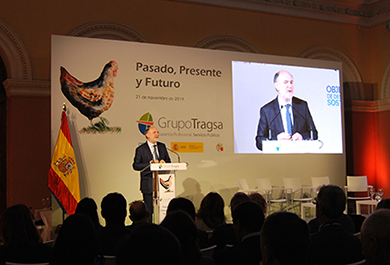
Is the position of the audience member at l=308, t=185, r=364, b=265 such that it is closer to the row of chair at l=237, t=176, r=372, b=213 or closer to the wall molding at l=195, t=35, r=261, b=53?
the row of chair at l=237, t=176, r=372, b=213

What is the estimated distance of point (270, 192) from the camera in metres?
8.35

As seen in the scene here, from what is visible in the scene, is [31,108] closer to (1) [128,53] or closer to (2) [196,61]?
(1) [128,53]

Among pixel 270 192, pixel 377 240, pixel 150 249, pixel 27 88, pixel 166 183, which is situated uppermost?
pixel 27 88

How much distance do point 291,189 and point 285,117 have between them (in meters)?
1.59

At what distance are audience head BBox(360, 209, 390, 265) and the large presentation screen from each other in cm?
677

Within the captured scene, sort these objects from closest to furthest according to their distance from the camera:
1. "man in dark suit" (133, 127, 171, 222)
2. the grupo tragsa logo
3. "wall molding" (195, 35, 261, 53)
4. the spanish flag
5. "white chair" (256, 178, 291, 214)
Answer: the spanish flag, "man in dark suit" (133, 127, 171, 222), the grupo tragsa logo, "white chair" (256, 178, 291, 214), "wall molding" (195, 35, 261, 53)

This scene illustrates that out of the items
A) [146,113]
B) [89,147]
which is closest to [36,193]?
[89,147]

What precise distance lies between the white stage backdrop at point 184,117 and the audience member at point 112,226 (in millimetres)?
4017

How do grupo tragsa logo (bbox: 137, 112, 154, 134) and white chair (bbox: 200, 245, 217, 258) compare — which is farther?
grupo tragsa logo (bbox: 137, 112, 154, 134)

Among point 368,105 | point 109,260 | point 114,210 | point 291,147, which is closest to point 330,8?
point 368,105

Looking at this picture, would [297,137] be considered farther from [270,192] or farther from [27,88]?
[27,88]

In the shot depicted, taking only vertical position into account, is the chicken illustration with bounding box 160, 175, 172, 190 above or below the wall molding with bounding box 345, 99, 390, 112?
below

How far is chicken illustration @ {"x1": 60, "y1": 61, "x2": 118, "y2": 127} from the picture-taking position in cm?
708

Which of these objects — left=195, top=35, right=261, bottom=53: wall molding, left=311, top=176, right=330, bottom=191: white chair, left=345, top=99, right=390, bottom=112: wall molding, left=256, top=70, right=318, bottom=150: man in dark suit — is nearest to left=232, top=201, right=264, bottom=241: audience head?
left=256, top=70, right=318, bottom=150: man in dark suit
